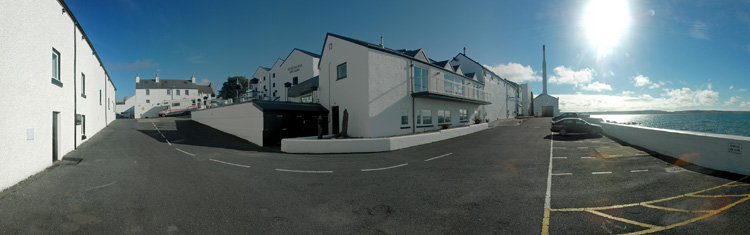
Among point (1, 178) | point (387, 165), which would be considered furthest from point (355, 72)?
point (1, 178)

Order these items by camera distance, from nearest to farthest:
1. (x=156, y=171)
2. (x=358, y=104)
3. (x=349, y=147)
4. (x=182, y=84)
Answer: (x=156, y=171) < (x=349, y=147) < (x=358, y=104) < (x=182, y=84)

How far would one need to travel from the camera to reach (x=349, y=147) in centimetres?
1241

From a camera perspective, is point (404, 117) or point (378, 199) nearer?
point (378, 199)

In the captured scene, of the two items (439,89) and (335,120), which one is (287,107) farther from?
(439,89)

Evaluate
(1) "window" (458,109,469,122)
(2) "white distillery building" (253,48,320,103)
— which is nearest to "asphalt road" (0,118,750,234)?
(1) "window" (458,109,469,122)

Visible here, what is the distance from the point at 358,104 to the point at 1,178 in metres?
13.4

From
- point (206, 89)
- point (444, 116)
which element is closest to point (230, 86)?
point (206, 89)

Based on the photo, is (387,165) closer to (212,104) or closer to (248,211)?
(248,211)

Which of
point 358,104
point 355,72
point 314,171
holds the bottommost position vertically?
point 314,171

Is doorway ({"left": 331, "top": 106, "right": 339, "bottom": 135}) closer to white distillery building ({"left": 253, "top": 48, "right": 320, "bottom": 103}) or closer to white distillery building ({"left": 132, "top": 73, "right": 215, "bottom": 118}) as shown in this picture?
white distillery building ({"left": 253, "top": 48, "right": 320, "bottom": 103})

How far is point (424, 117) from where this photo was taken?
67.3 ft

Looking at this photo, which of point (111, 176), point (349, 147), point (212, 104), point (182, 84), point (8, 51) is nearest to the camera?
point (8, 51)

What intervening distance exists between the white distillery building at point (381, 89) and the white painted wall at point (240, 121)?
520cm

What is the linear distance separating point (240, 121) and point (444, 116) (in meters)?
16.8
